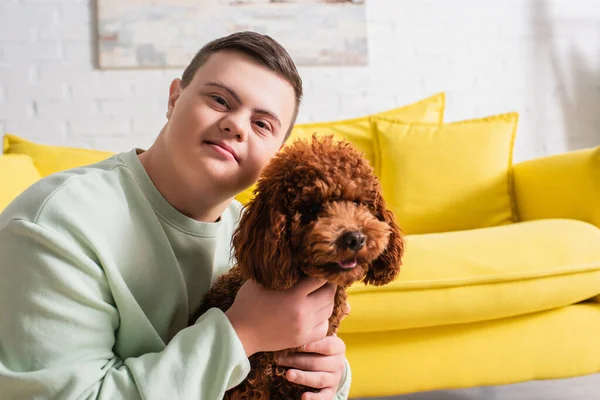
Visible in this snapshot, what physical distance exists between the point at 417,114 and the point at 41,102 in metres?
1.94

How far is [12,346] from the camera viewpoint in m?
0.76

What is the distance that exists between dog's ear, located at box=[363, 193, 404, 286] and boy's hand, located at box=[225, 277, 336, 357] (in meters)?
0.11

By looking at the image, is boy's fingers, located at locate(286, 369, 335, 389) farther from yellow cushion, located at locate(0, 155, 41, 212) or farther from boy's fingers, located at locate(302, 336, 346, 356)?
yellow cushion, located at locate(0, 155, 41, 212)

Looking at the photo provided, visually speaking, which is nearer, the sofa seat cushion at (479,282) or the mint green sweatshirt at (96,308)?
the mint green sweatshirt at (96,308)

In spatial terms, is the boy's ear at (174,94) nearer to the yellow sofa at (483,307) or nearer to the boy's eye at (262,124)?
the boy's eye at (262,124)

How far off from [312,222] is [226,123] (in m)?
0.25

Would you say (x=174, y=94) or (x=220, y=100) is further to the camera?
(x=174, y=94)

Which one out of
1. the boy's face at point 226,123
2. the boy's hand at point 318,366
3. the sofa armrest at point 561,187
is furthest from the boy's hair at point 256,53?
the sofa armrest at point 561,187

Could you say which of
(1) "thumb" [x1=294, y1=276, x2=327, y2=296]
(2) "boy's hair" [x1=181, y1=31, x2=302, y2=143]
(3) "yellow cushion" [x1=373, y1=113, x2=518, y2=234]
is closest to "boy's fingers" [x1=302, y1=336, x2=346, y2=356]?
(1) "thumb" [x1=294, y1=276, x2=327, y2=296]

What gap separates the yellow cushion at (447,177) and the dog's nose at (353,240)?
4.83 feet

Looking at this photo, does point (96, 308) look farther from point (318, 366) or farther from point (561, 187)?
point (561, 187)

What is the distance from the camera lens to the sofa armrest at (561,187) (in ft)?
6.46

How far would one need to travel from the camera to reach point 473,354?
1.64 meters

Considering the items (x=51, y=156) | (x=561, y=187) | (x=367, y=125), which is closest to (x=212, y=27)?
(x=367, y=125)
